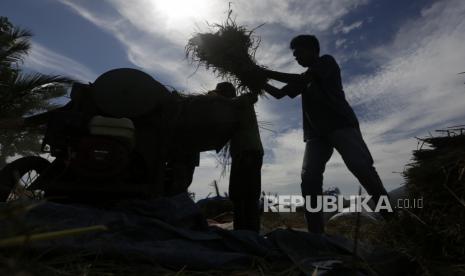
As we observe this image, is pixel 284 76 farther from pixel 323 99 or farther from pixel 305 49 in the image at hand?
pixel 323 99

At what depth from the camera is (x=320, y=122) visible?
3.28m

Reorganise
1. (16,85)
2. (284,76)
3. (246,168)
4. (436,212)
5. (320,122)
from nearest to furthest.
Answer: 1. (436,212)
2. (246,168)
3. (320,122)
4. (284,76)
5. (16,85)

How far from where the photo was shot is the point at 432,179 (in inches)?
88.8

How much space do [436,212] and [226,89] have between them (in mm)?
2252

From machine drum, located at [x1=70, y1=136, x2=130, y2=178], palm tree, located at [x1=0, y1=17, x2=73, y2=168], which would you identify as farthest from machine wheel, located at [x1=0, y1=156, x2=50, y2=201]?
palm tree, located at [x1=0, y1=17, x2=73, y2=168]

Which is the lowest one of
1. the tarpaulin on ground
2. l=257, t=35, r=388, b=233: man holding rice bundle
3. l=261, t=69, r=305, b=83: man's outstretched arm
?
the tarpaulin on ground

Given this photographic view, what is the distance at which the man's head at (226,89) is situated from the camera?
367 cm

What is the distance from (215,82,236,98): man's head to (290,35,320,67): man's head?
743mm

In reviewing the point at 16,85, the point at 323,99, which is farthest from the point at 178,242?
the point at 16,85

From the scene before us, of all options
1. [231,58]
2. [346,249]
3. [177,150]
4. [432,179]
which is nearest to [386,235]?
[432,179]

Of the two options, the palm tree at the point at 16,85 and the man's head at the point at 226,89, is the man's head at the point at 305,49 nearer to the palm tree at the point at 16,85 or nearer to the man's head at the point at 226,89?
the man's head at the point at 226,89

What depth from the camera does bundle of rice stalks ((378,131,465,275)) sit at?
74.2 inches

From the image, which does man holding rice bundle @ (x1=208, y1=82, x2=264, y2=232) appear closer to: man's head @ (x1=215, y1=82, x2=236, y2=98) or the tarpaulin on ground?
man's head @ (x1=215, y1=82, x2=236, y2=98)

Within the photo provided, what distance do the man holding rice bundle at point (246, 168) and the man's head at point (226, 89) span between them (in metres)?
0.44
